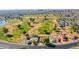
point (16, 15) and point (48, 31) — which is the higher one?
point (16, 15)

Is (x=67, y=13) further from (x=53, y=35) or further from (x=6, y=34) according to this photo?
(x=6, y=34)
